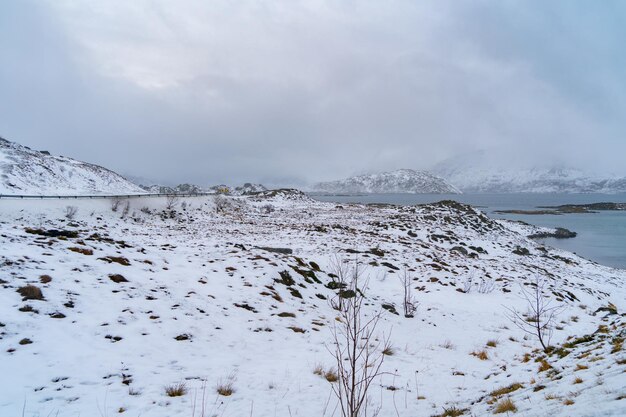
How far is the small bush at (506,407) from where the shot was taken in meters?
3.89

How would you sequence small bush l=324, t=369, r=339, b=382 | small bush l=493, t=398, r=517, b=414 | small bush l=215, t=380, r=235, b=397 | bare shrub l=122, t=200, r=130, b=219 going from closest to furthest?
small bush l=493, t=398, r=517, b=414 < small bush l=215, t=380, r=235, b=397 < small bush l=324, t=369, r=339, b=382 < bare shrub l=122, t=200, r=130, b=219

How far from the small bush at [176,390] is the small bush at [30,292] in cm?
403

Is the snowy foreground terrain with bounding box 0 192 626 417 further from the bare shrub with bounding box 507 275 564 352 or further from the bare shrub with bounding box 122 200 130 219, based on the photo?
the bare shrub with bounding box 122 200 130 219

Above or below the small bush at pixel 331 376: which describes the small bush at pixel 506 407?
above

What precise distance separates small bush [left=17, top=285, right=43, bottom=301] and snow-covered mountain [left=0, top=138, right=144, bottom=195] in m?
43.2

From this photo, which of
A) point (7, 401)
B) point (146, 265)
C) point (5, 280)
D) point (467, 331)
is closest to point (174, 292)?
point (146, 265)

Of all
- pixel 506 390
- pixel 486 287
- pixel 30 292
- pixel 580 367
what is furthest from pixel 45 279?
pixel 486 287

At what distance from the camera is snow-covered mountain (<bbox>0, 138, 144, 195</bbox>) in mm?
43625

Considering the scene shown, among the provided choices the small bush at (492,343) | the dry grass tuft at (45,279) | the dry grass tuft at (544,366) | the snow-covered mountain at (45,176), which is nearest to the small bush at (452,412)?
the dry grass tuft at (544,366)

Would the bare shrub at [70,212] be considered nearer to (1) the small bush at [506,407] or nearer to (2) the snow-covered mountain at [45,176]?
(2) the snow-covered mountain at [45,176]

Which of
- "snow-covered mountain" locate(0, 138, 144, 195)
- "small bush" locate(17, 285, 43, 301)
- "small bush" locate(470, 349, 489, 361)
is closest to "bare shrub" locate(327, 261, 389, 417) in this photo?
"small bush" locate(470, 349, 489, 361)

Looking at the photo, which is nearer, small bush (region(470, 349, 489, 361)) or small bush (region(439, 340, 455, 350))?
small bush (region(470, 349, 489, 361))

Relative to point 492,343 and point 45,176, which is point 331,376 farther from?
point 45,176

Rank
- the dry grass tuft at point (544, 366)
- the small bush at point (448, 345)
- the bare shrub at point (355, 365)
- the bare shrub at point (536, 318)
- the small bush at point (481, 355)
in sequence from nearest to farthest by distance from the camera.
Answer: the bare shrub at point (355, 365) < the dry grass tuft at point (544, 366) < the small bush at point (481, 355) < the small bush at point (448, 345) < the bare shrub at point (536, 318)
